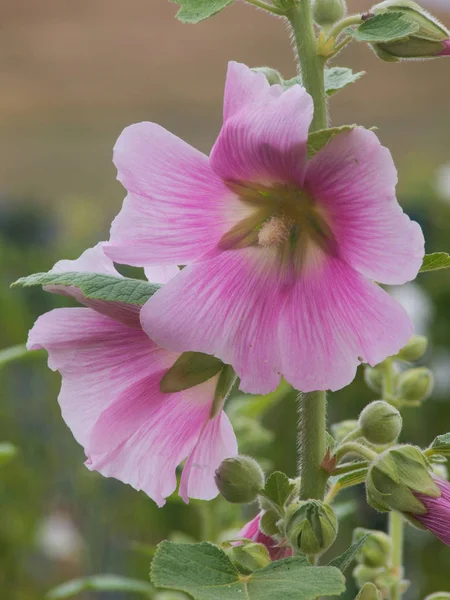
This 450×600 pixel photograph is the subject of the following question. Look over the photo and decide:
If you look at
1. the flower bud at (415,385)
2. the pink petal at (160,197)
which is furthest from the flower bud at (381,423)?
the flower bud at (415,385)

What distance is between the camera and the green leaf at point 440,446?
0.50 m

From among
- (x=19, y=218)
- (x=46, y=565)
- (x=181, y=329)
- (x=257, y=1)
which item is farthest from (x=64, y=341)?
(x=19, y=218)

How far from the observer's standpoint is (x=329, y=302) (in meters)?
0.45

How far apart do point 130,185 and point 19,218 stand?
3553 millimetres

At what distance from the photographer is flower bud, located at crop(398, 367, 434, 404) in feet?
2.33

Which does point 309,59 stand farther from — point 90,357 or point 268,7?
point 90,357

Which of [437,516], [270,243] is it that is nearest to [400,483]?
[437,516]

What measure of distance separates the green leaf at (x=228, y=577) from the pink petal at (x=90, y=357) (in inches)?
3.2

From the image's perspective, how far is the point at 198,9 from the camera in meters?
0.49

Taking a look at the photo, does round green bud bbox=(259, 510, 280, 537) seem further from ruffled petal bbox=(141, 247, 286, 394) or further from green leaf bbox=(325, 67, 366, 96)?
green leaf bbox=(325, 67, 366, 96)

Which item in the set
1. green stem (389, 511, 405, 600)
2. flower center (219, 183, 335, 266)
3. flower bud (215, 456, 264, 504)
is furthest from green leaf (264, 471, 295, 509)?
green stem (389, 511, 405, 600)

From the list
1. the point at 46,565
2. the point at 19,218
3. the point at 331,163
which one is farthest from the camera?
the point at 19,218

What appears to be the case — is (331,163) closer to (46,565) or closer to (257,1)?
(257,1)

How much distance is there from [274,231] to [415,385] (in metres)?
0.28
